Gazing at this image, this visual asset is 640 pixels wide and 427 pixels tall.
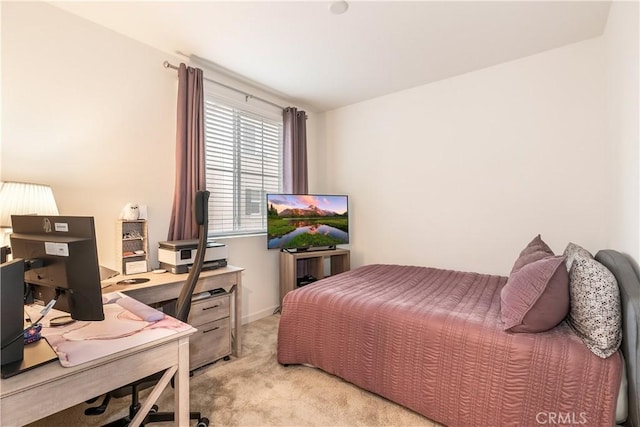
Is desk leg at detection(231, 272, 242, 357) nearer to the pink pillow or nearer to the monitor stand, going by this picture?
the monitor stand

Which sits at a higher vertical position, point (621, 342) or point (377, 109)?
point (377, 109)

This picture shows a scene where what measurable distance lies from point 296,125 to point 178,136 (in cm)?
151

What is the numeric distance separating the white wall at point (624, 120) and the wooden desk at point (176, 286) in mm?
2529

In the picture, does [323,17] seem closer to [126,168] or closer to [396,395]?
[126,168]

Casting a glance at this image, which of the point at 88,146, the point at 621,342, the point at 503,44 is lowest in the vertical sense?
the point at 621,342

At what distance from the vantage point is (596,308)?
130 cm

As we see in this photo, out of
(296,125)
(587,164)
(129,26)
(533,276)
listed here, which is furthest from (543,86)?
(129,26)

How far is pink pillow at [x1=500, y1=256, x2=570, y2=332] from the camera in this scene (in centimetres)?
144

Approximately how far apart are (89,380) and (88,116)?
1955 mm

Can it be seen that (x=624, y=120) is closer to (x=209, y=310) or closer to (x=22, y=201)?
(x=209, y=310)

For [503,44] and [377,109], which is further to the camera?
[377,109]

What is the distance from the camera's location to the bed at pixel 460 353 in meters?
1.26

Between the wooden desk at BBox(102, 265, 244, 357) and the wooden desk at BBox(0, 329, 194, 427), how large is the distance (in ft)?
2.89

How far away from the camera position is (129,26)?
2.17 meters
